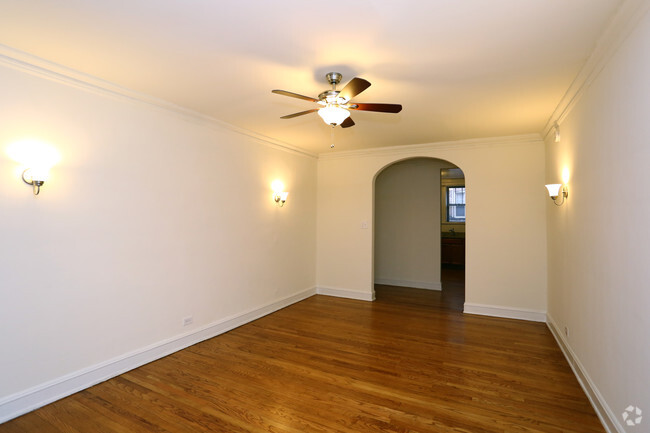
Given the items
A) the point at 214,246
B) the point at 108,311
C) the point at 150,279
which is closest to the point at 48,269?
the point at 108,311

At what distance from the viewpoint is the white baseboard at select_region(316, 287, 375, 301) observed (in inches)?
220

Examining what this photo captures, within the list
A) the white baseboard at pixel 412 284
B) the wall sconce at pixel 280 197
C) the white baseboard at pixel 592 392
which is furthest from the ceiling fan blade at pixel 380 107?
the white baseboard at pixel 412 284

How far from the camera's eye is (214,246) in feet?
12.9

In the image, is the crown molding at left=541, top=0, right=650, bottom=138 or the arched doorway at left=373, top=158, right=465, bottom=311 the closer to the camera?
the crown molding at left=541, top=0, right=650, bottom=138

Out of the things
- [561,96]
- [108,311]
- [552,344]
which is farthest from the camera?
[552,344]

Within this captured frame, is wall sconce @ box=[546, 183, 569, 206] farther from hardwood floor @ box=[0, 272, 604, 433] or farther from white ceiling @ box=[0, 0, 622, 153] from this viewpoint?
hardwood floor @ box=[0, 272, 604, 433]

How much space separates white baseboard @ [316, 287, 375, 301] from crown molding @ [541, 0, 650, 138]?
3670mm

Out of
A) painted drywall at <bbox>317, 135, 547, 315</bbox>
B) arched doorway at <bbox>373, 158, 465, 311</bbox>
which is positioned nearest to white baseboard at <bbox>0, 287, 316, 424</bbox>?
painted drywall at <bbox>317, 135, 547, 315</bbox>

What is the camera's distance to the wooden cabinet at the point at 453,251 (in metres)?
8.84

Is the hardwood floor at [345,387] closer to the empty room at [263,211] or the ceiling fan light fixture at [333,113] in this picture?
the empty room at [263,211]

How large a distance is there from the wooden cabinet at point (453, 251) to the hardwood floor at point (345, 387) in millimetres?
4660

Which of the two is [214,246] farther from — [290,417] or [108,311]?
[290,417]

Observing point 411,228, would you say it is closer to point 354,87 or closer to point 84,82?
point 354,87

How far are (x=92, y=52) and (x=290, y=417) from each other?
2888mm
